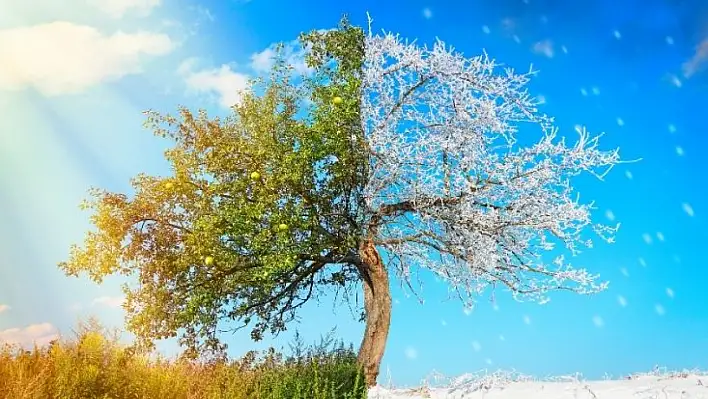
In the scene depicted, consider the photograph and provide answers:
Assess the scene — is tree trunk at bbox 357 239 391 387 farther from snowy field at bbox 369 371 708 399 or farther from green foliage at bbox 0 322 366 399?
snowy field at bbox 369 371 708 399

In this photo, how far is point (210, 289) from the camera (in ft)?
38.5

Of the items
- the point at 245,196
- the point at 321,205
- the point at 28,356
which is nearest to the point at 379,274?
the point at 321,205

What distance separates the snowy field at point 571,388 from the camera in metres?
8.08

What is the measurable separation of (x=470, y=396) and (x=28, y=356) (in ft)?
19.2

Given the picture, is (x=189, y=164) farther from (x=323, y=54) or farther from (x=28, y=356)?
(x=28, y=356)

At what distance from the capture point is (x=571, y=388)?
8453 millimetres

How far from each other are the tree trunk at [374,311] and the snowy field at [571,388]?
202 cm

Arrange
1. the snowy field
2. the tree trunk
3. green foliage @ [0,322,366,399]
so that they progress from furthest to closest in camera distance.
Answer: the tree trunk
green foliage @ [0,322,366,399]
the snowy field

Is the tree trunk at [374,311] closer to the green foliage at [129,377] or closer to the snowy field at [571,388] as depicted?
the green foliage at [129,377]

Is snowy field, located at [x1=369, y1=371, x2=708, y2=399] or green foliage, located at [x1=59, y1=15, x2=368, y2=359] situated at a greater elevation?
green foliage, located at [x1=59, y1=15, x2=368, y2=359]

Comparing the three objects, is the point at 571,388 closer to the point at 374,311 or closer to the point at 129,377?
the point at 374,311

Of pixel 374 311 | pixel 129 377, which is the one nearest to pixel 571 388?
pixel 374 311

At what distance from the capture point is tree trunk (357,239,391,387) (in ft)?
39.3

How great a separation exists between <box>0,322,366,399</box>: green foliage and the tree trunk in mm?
459
